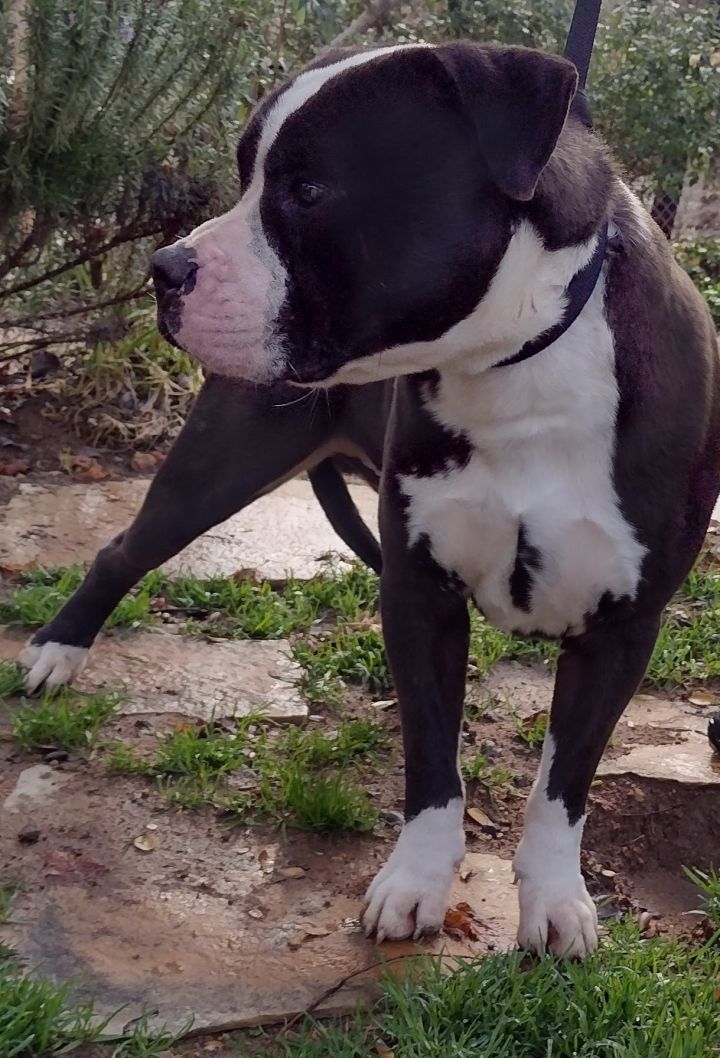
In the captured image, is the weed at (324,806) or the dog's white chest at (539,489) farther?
the weed at (324,806)

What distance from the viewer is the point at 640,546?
2.01 metres

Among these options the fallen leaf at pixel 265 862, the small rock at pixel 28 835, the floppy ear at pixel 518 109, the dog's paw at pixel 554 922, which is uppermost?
the floppy ear at pixel 518 109

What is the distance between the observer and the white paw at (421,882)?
2.17 meters

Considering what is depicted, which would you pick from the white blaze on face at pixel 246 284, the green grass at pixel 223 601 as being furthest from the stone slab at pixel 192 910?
the white blaze on face at pixel 246 284

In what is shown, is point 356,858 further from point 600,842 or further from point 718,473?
point 718,473

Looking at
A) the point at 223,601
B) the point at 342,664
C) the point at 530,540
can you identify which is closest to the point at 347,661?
the point at 342,664

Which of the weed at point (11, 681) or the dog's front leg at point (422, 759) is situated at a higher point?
the dog's front leg at point (422, 759)

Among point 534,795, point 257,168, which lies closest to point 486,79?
point 257,168

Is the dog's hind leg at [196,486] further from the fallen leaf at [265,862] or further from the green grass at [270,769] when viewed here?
the fallen leaf at [265,862]

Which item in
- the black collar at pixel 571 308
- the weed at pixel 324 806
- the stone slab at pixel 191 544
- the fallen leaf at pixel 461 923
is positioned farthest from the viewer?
the stone slab at pixel 191 544

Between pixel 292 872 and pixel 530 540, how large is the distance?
854 millimetres

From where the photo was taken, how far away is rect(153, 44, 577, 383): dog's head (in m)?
1.73

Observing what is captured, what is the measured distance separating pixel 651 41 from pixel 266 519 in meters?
4.44

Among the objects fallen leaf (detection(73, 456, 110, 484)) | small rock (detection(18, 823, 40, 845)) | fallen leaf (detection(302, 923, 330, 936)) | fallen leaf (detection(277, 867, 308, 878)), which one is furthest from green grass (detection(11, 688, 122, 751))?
fallen leaf (detection(73, 456, 110, 484))
